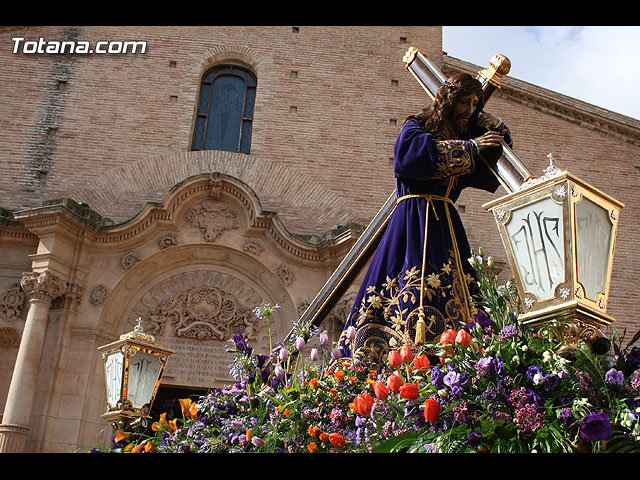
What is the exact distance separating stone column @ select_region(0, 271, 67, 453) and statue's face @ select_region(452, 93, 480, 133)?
27.7 ft

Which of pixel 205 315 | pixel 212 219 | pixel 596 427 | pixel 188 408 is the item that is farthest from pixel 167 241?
pixel 596 427

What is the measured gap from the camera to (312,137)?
13.2m

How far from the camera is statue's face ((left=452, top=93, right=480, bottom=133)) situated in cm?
380

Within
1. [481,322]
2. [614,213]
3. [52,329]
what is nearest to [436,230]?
[481,322]

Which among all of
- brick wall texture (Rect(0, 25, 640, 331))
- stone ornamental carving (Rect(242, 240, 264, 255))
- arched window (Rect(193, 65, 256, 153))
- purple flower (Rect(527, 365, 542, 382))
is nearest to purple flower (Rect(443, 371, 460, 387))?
purple flower (Rect(527, 365, 542, 382))

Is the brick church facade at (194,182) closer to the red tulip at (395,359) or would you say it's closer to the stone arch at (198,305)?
the stone arch at (198,305)

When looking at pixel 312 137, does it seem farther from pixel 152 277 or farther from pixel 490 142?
pixel 490 142

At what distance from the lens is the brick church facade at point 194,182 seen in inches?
426

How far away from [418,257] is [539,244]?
130 cm

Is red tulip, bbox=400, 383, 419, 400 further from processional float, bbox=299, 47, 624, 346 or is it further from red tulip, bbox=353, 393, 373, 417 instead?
processional float, bbox=299, 47, 624, 346

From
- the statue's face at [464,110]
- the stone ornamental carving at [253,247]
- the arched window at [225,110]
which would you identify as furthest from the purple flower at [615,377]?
the arched window at [225,110]

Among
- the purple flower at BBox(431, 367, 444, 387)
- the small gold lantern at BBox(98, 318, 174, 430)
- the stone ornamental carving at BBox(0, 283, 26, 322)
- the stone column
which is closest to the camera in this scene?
the purple flower at BBox(431, 367, 444, 387)

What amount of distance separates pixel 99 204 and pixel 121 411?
27.6 ft

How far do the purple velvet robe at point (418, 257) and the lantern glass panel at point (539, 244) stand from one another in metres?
1.04
